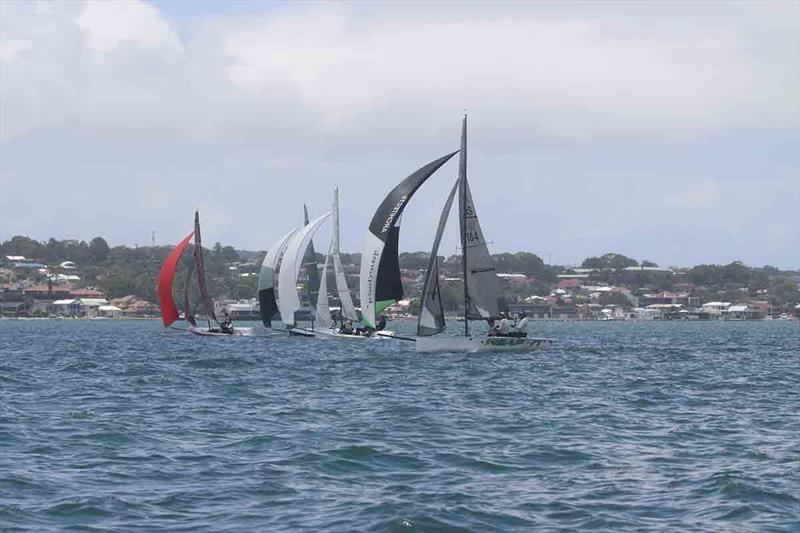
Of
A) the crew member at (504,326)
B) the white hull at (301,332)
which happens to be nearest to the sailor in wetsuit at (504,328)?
the crew member at (504,326)

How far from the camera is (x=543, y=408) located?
29812mm

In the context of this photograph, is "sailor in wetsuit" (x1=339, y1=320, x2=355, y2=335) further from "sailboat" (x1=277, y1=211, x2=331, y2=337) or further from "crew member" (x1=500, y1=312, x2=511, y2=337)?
"crew member" (x1=500, y1=312, x2=511, y2=337)

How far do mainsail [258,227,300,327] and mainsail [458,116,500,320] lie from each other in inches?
898

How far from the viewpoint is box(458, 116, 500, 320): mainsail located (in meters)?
50.6

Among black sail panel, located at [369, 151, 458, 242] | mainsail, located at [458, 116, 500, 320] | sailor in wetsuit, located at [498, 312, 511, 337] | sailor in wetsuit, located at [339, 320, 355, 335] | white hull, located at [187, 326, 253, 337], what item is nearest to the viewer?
sailor in wetsuit, located at [498, 312, 511, 337]

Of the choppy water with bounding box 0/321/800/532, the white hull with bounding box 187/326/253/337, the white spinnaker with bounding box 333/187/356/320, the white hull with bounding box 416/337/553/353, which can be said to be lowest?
the choppy water with bounding box 0/321/800/532

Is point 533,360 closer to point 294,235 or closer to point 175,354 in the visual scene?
point 175,354

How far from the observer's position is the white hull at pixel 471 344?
49375 mm

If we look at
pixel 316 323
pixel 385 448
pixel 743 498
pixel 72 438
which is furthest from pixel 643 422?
pixel 316 323

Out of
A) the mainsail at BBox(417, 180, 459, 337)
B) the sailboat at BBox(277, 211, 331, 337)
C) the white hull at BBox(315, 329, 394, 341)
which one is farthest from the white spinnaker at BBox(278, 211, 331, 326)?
the mainsail at BBox(417, 180, 459, 337)

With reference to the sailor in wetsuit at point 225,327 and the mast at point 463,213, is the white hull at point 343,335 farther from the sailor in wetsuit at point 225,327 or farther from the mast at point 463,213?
the mast at point 463,213

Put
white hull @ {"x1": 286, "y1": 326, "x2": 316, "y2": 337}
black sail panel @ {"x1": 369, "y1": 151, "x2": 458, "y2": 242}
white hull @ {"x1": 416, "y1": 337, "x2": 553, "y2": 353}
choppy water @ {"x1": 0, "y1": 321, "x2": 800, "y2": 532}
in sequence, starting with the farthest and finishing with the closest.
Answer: white hull @ {"x1": 286, "y1": 326, "x2": 316, "y2": 337}, black sail panel @ {"x1": 369, "y1": 151, "x2": 458, "y2": 242}, white hull @ {"x1": 416, "y1": 337, "x2": 553, "y2": 353}, choppy water @ {"x1": 0, "y1": 321, "x2": 800, "y2": 532}

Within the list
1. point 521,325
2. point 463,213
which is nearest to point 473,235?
point 463,213

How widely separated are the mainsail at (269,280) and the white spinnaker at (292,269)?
65 centimetres
